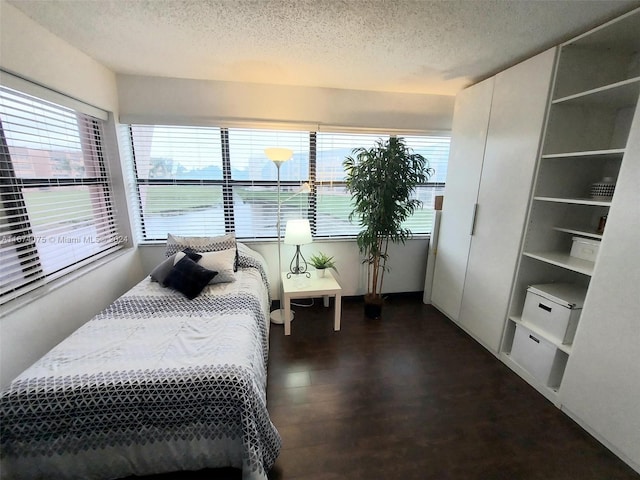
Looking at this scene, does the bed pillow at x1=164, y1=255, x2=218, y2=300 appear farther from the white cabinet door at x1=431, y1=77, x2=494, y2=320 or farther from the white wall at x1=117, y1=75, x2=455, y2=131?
the white cabinet door at x1=431, y1=77, x2=494, y2=320

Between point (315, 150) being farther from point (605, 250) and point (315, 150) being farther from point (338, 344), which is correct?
point (605, 250)

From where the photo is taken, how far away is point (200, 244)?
2.54 m

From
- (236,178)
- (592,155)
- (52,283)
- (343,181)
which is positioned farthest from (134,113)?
(592,155)

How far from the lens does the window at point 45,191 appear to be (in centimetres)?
154

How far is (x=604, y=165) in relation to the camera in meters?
1.92

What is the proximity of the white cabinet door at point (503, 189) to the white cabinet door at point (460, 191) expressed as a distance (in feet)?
0.30

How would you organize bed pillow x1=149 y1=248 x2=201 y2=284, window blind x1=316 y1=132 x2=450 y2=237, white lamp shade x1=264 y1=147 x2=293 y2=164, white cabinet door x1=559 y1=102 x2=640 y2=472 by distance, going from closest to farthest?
white cabinet door x1=559 y1=102 x2=640 y2=472
bed pillow x1=149 y1=248 x2=201 y2=284
white lamp shade x1=264 y1=147 x2=293 y2=164
window blind x1=316 y1=132 x2=450 y2=237

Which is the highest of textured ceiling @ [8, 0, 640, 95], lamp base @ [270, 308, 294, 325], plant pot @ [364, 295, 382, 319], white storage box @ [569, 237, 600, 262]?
textured ceiling @ [8, 0, 640, 95]

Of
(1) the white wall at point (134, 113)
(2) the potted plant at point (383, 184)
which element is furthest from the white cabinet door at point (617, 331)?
(1) the white wall at point (134, 113)

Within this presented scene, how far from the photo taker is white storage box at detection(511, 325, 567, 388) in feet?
5.97

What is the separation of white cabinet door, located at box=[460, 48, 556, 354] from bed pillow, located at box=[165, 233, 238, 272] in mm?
2358

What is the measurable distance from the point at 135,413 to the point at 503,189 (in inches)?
112

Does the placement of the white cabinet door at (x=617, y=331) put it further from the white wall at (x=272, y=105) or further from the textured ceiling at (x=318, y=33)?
the white wall at (x=272, y=105)

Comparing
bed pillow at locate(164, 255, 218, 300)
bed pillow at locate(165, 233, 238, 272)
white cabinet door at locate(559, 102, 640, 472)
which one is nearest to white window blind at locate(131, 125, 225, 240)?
bed pillow at locate(165, 233, 238, 272)
